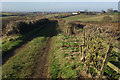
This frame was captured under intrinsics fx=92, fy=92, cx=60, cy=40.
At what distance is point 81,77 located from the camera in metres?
9.25

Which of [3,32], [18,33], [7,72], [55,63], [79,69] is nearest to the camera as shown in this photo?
[79,69]

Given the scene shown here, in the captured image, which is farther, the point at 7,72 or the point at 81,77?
the point at 7,72

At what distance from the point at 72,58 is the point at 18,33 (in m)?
21.3

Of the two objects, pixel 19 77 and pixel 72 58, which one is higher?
pixel 72 58

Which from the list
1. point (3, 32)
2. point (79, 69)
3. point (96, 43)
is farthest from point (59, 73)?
point (3, 32)

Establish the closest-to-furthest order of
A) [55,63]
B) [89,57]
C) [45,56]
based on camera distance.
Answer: [89,57]
[55,63]
[45,56]

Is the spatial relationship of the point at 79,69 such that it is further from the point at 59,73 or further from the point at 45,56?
the point at 45,56

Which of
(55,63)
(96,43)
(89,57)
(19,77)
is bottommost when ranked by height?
(19,77)

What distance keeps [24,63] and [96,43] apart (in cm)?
1014

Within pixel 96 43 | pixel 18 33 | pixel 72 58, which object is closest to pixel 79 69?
pixel 72 58

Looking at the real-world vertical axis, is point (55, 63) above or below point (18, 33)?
below

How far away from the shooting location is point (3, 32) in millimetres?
30297

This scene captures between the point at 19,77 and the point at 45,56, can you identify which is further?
the point at 45,56

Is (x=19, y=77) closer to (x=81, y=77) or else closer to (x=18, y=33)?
(x=81, y=77)
